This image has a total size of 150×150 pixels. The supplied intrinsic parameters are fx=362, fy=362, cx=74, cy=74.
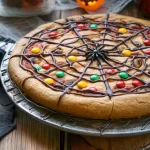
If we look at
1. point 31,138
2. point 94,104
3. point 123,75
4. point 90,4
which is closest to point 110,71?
point 123,75

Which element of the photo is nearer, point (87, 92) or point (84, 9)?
point (87, 92)

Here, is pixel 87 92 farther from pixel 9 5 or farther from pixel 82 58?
pixel 9 5

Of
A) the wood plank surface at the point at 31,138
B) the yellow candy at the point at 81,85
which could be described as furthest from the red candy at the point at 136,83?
the wood plank surface at the point at 31,138

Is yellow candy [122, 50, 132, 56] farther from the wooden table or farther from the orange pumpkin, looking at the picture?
the orange pumpkin

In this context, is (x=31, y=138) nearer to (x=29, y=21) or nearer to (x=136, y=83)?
(x=136, y=83)

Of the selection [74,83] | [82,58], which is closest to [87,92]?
[74,83]

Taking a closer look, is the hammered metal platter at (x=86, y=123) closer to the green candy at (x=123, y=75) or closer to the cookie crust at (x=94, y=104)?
the cookie crust at (x=94, y=104)

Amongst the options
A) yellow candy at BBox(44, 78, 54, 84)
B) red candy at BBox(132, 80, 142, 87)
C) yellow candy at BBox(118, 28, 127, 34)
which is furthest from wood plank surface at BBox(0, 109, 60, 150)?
yellow candy at BBox(118, 28, 127, 34)
